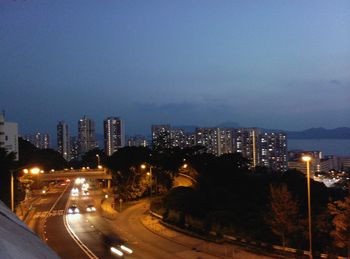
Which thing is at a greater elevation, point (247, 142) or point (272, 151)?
point (247, 142)

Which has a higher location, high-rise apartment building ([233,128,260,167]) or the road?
high-rise apartment building ([233,128,260,167])

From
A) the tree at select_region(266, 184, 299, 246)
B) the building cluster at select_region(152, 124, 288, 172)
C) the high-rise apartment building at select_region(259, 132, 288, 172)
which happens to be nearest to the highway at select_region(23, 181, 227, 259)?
the tree at select_region(266, 184, 299, 246)

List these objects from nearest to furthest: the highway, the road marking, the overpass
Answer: the road marking → the highway → the overpass

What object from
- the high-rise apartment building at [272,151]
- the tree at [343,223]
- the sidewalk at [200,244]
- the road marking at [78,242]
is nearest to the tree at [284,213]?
the sidewalk at [200,244]

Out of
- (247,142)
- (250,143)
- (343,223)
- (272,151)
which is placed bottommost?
(272,151)

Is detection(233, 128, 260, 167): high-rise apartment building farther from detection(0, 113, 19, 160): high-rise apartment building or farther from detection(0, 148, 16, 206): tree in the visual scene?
Answer: detection(0, 148, 16, 206): tree

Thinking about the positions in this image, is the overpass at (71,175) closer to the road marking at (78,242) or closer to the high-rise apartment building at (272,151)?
the road marking at (78,242)

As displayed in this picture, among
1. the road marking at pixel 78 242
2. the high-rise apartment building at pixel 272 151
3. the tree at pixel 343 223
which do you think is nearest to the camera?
the tree at pixel 343 223

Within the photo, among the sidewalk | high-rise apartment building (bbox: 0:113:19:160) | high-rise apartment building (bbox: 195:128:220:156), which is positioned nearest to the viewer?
the sidewalk

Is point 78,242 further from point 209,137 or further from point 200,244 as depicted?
point 209,137

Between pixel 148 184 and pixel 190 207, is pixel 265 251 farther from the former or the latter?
pixel 148 184

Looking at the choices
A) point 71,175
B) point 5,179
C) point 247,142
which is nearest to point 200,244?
point 5,179
